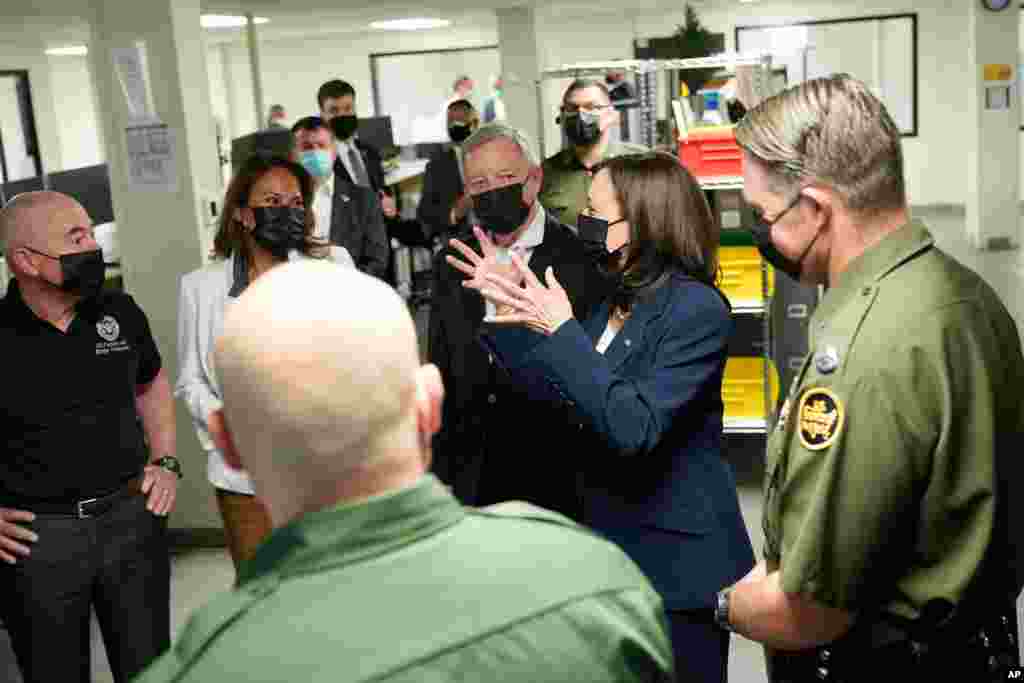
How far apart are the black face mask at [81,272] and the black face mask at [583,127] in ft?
8.46

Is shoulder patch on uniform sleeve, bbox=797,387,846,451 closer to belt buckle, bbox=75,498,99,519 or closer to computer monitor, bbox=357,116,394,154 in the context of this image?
belt buckle, bbox=75,498,99,519

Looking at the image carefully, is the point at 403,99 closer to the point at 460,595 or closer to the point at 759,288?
the point at 759,288

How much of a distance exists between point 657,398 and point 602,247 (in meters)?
0.43

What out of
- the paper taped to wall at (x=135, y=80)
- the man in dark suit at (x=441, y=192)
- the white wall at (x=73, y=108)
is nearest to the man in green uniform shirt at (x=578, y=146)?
the man in dark suit at (x=441, y=192)

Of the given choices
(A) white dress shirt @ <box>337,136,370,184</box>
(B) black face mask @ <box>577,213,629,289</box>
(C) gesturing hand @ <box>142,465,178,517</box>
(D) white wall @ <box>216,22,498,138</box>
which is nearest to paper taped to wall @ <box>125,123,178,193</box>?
(C) gesturing hand @ <box>142,465,178,517</box>

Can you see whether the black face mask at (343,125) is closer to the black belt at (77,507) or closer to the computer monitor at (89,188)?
the computer monitor at (89,188)

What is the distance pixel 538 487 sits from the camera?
2783 mm

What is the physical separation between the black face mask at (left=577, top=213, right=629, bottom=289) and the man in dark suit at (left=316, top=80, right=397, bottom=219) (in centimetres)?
416

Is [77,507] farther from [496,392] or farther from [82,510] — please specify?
[496,392]

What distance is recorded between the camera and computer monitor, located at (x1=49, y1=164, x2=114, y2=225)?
6.11 metres

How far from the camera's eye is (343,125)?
6656 mm

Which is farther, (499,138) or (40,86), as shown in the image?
(40,86)

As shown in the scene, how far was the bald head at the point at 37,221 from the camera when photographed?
8.27 feet

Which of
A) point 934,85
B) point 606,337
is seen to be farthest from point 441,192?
point 934,85
